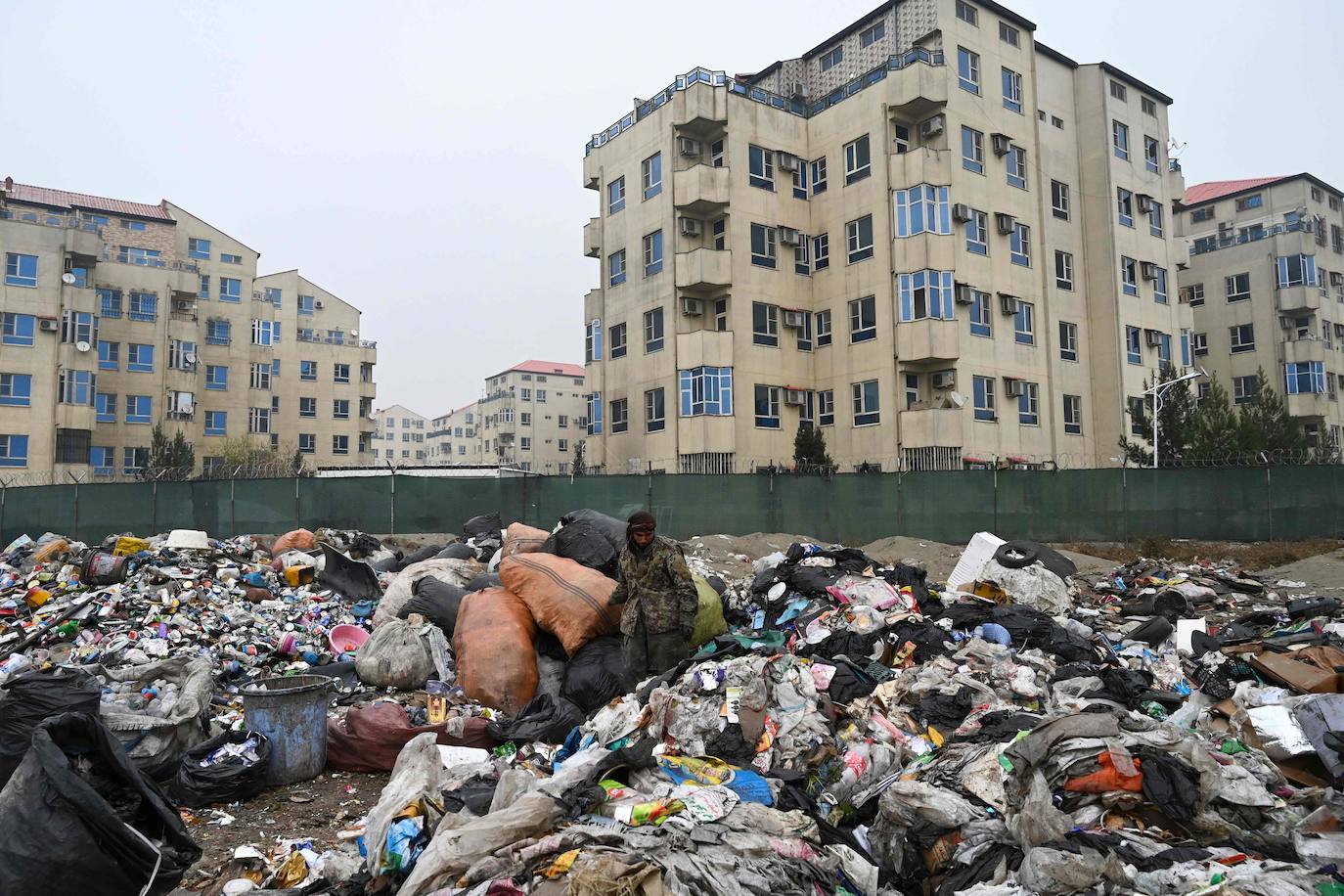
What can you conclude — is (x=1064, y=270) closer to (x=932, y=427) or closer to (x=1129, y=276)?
(x=1129, y=276)

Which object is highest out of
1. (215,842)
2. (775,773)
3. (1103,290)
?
(1103,290)

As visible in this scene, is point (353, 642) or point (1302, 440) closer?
point (353, 642)

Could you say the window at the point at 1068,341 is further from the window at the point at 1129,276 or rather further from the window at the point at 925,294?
the window at the point at 925,294

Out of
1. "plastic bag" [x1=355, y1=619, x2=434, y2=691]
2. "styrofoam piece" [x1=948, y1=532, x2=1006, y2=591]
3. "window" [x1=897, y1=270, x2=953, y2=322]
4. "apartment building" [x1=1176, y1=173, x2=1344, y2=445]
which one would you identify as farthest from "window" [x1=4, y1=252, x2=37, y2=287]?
"apartment building" [x1=1176, y1=173, x2=1344, y2=445]

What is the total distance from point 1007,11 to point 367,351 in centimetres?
3909

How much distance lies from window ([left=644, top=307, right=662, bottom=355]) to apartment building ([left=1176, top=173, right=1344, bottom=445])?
2360cm

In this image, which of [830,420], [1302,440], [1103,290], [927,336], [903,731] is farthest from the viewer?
[1302,440]

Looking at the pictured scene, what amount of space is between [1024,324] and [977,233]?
131 inches

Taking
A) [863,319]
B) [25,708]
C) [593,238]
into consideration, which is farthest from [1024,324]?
[25,708]

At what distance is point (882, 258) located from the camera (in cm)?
2478

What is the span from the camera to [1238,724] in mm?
4621

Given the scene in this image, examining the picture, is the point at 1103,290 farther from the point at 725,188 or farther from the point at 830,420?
the point at 725,188

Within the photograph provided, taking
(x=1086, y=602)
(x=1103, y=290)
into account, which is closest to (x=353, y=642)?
(x=1086, y=602)

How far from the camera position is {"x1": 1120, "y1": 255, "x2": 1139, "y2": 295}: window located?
28.5 m
